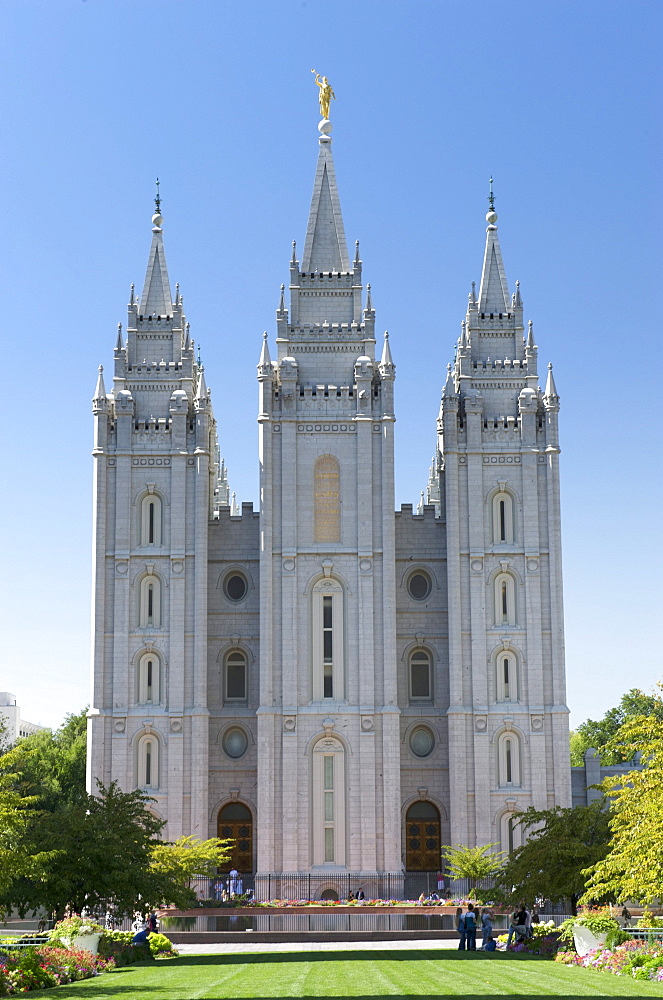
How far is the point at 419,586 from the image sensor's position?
2467 inches

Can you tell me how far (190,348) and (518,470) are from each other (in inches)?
601

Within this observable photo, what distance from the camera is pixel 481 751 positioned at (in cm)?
5866

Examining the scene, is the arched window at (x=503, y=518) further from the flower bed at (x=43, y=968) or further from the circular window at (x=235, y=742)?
the flower bed at (x=43, y=968)

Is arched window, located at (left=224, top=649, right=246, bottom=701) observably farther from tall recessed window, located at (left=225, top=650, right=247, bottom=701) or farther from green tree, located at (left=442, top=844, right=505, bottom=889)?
green tree, located at (left=442, top=844, right=505, bottom=889)

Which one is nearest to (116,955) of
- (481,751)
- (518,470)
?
(481,751)

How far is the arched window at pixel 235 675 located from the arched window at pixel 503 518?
11.9m

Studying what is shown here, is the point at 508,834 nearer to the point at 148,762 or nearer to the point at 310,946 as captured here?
the point at 148,762

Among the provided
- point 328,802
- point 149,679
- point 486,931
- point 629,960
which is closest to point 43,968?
point 629,960

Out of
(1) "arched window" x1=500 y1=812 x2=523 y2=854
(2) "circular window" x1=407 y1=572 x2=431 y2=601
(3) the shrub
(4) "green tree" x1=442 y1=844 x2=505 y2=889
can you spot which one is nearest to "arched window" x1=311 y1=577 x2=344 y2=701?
(2) "circular window" x1=407 y1=572 x2=431 y2=601

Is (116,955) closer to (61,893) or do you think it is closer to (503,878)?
(61,893)

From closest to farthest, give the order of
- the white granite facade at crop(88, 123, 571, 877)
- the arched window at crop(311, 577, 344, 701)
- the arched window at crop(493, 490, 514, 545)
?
the white granite facade at crop(88, 123, 571, 877)
the arched window at crop(311, 577, 344, 701)
the arched window at crop(493, 490, 514, 545)

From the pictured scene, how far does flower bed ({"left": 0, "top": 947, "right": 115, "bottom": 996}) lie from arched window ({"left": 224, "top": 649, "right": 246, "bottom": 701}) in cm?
2940

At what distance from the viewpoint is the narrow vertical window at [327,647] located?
5881 cm

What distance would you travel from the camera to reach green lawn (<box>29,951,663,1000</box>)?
2539 centimetres
